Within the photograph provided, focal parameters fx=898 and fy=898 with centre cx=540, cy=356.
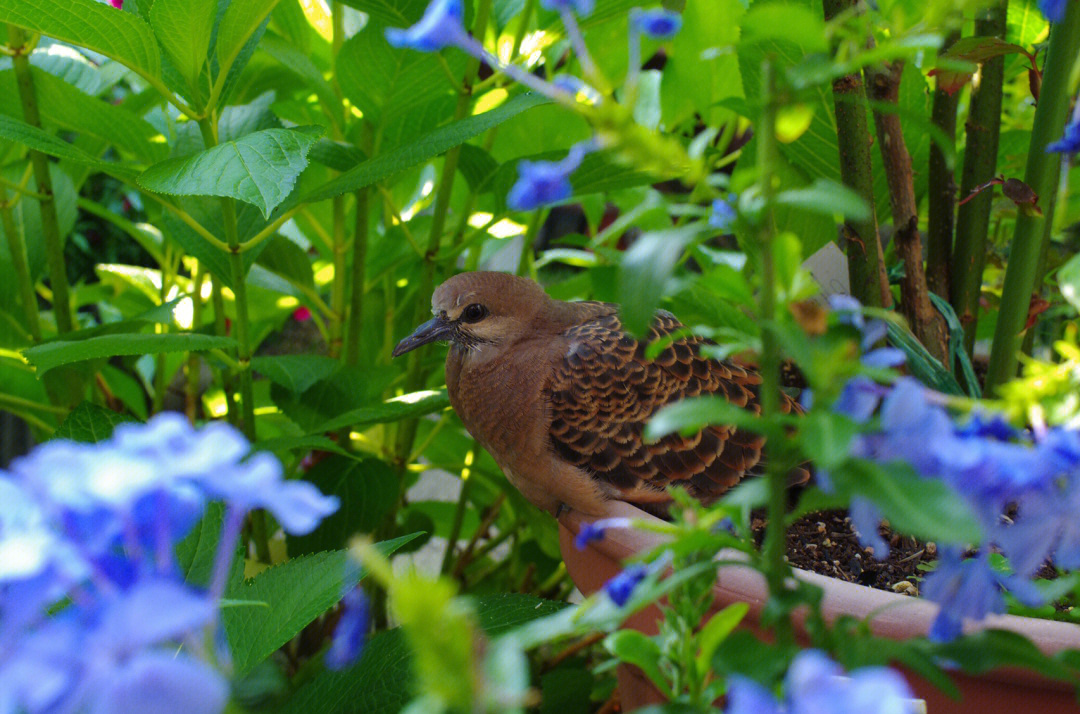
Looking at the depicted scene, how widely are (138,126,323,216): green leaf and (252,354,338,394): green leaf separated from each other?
252 mm

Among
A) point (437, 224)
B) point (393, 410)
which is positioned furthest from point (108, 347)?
point (437, 224)

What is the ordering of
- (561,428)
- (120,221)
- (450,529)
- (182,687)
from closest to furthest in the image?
(182,687), (561,428), (120,221), (450,529)

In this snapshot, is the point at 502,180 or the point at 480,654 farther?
the point at 502,180

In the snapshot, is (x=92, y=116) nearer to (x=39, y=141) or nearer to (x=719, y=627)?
(x=39, y=141)

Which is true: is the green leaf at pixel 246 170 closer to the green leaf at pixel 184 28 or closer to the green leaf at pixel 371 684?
the green leaf at pixel 184 28

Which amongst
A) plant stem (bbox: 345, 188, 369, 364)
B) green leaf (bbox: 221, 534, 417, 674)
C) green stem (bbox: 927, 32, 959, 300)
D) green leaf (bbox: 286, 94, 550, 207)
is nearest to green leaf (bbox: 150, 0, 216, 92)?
green leaf (bbox: 286, 94, 550, 207)

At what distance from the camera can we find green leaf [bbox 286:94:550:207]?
588 millimetres

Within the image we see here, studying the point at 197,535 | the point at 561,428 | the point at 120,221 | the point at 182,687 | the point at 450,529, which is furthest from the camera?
the point at 450,529

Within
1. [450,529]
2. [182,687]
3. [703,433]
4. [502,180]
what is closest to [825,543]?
[703,433]

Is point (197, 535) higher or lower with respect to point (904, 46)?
lower

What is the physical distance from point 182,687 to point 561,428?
1.67 ft

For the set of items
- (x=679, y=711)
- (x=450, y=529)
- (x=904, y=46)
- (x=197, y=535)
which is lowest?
(x=450, y=529)

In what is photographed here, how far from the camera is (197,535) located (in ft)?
1.83

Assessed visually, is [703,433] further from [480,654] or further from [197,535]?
[480,654]
